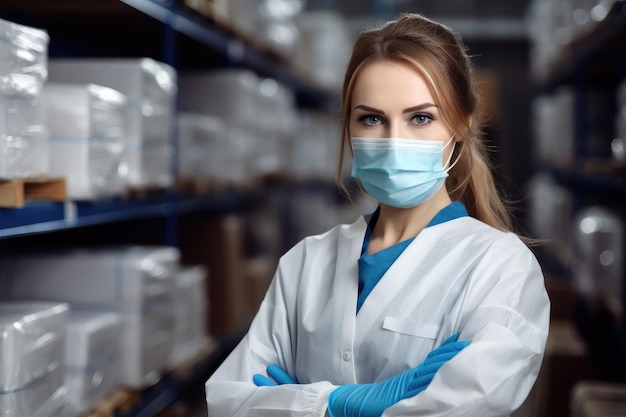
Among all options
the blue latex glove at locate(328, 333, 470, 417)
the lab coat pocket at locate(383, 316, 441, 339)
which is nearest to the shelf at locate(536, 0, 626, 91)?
the lab coat pocket at locate(383, 316, 441, 339)

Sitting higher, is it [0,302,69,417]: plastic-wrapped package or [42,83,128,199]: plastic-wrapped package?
[42,83,128,199]: plastic-wrapped package

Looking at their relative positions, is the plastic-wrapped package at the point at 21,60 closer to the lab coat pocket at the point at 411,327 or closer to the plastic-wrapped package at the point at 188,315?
the lab coat pocket at the point at 411,327

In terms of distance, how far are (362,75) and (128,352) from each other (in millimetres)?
2429

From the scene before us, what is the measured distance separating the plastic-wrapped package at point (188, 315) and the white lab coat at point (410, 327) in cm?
255

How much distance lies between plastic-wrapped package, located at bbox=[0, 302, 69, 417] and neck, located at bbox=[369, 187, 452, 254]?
4.53 ft

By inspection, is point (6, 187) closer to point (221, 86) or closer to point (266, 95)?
point (221, 86)

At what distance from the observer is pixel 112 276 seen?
405 centimetres

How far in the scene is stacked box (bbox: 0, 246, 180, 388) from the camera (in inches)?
157

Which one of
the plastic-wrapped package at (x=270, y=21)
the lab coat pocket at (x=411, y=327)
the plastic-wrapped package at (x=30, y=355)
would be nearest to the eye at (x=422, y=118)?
the lab coat pocket at (x=411, y=327)

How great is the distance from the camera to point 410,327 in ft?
7.07

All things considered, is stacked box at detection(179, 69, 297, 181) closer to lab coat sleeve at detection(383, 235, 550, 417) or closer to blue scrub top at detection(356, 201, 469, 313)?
blue scrub top at detection(356, 201, 469, 313)

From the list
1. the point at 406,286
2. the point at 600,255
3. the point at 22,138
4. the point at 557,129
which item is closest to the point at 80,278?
the point at 22,138

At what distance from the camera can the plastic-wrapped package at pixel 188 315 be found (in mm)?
5059

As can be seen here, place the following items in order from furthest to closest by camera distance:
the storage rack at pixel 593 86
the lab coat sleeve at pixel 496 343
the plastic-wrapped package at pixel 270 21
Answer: the plastic-wrapped package at pixel 270 21 → the storage rack at pixel 593 86 → the lab coat sleeve at pixel 496 343
